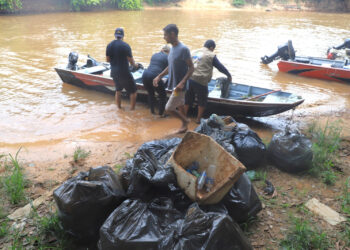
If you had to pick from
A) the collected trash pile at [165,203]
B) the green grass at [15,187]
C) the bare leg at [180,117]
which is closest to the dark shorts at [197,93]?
the bare leg at [180,117]

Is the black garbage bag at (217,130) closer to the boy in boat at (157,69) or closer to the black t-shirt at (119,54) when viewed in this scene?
the boy in boat at (157,69)

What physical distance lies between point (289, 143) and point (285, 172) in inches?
15.0

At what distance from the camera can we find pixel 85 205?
7.36 feet

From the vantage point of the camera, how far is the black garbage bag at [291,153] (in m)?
3.28

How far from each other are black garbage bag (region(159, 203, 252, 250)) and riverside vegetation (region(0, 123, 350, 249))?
547mm

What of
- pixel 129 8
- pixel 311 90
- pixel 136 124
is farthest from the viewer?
pixel 129 8

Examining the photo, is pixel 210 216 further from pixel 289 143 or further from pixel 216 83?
pixel 216 83

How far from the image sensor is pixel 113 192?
2.39 m

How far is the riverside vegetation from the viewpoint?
231 cm

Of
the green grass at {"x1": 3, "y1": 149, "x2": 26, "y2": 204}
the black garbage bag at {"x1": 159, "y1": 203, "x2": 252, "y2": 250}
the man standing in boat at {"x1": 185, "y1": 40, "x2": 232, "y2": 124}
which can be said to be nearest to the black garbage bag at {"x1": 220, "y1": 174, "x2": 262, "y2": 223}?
the black garbage bag at {"x1": 159, "y1": 203, "x2": 252, "y2": 250}

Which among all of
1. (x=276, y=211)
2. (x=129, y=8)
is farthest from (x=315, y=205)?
(x=129, y=8)

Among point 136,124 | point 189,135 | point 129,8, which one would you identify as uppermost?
point 129,8

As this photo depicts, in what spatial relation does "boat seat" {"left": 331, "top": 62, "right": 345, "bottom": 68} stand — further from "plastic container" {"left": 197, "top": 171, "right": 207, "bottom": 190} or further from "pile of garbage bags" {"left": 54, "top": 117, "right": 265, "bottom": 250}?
"plastic container" {"left": 197, "top": 171, "right": 207, "bottom": 190}

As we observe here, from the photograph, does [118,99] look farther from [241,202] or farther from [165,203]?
[241,202]
